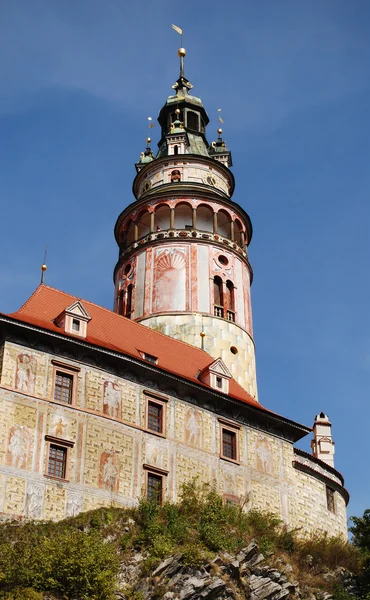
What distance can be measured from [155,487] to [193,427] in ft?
9.01

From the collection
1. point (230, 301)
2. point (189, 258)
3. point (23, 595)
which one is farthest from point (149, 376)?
point (189, 258)

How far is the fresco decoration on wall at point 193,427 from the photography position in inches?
1264

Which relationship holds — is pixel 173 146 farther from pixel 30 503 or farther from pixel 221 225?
pixel 30 503

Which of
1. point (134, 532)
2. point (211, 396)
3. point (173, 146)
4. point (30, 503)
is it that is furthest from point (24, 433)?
point (173, 146)

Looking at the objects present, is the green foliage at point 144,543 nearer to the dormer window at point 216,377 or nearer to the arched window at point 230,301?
the dormer window at point 216,377

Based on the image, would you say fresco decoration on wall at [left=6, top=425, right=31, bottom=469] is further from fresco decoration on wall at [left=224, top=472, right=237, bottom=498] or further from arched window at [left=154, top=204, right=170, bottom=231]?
arched window at [left=154, top=204, right=170, bottom=231]

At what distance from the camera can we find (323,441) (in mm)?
41031

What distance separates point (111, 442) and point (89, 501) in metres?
2.20

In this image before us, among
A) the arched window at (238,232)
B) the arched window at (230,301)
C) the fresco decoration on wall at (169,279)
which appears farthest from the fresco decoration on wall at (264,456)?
the arched window at (238,232)

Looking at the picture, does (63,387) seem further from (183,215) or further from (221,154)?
(221,154)

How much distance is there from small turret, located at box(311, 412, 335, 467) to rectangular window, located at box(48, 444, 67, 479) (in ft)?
48.6

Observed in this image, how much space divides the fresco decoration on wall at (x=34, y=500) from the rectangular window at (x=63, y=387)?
3059 mm

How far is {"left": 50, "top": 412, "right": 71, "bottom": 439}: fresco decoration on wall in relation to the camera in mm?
28891

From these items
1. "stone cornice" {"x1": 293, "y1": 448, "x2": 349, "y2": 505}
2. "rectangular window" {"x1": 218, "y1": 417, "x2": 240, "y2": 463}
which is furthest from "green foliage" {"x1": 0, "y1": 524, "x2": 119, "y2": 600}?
"stone cornice" {"x1": 293, "y1": 448, "x2": 349, "y2": 505}
